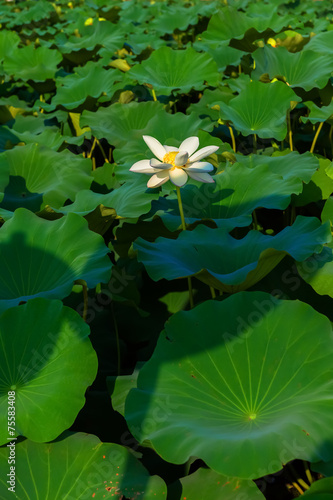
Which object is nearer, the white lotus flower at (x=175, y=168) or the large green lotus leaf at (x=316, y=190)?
the white lotus flower at (x=175, y=168)

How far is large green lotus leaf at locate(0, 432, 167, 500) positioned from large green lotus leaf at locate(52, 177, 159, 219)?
0.69 m

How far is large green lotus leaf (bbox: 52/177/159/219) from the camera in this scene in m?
1.64

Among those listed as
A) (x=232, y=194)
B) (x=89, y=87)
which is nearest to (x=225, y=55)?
(x=89, y=87)

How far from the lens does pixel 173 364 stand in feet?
4.00

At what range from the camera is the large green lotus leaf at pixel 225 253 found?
4.49 feet

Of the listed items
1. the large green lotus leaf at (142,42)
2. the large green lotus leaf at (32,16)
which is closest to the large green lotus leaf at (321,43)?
the large green lotus leaf at (142,42)

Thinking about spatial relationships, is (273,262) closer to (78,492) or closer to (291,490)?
(291,490)

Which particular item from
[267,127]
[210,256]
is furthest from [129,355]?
[267,127]

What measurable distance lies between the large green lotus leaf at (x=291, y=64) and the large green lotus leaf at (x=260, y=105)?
0.29 metres

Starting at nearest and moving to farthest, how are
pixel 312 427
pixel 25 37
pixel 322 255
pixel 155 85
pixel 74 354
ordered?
pixel 312 427 → pixel 74 354 → pixel 322 255 → pixel 155 85 → pixel 25 37

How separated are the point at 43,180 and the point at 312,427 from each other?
5.02 feet

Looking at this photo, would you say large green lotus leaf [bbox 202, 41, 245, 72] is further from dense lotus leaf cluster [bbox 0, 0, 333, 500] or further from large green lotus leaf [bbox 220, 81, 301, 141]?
large green lotus leaf [bbox 220, 81, 301, 141]

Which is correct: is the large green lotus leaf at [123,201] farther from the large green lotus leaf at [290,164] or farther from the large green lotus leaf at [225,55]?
the large green lotus leaf at [225,55]

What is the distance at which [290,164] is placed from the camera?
201 centimetres
